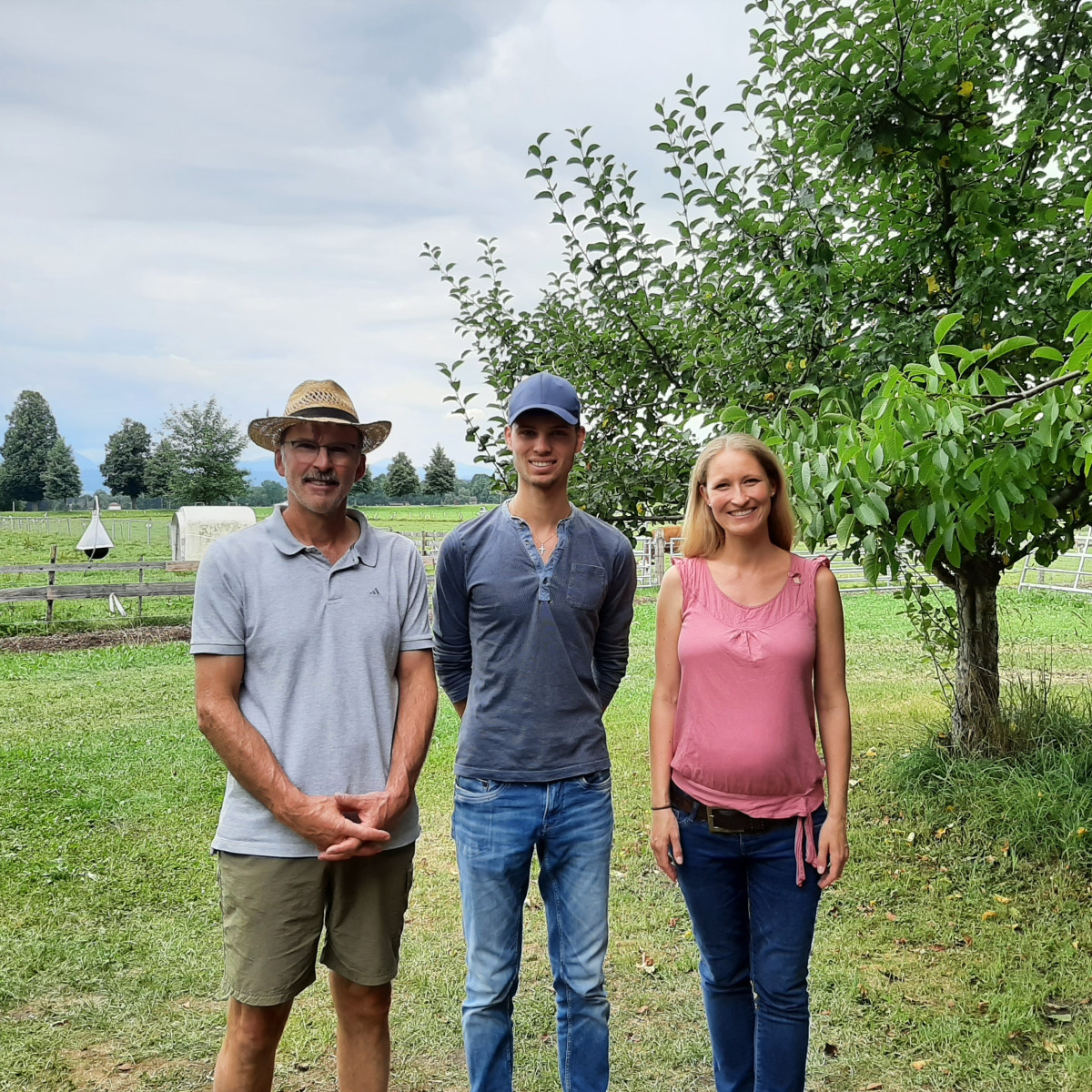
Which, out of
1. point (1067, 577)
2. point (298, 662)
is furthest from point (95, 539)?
point (1067, 577)

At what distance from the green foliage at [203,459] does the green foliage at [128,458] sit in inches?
1027

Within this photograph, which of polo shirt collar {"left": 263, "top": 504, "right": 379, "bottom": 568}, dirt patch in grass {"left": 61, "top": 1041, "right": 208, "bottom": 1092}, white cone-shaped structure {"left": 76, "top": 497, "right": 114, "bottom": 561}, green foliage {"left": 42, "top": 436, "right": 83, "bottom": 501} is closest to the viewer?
polo shirt collar {"left": 263, "top": 504, "right": 379, "bottom": 568}

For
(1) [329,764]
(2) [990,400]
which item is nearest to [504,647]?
(1) [329,764]

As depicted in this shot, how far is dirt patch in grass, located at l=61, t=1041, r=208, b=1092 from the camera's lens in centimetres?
354

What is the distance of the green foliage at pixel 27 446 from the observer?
7912cm

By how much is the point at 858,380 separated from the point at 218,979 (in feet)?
14.3

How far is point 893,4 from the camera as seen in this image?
4.57 m

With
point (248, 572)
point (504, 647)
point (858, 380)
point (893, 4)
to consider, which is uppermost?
point (893, 4)

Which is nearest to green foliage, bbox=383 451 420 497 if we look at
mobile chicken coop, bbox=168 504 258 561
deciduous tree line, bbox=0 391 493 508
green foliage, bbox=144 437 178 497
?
deciduous tree line, bbox=0 391 493 508

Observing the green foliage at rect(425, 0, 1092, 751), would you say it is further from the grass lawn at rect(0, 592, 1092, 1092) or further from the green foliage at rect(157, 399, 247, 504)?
the green foliage at rect(157, 399, 247, 504)

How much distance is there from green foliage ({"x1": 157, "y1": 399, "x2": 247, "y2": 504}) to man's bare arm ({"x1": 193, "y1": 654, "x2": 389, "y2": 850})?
172 feet

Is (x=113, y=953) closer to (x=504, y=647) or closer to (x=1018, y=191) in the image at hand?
(x=504, y=647)

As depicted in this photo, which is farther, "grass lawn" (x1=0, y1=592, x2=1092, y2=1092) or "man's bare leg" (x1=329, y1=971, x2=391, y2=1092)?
"grass lawn" (x1=0, y1=592, x2=1092, y2=1092)

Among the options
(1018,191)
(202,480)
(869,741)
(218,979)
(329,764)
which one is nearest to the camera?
(329,764)
